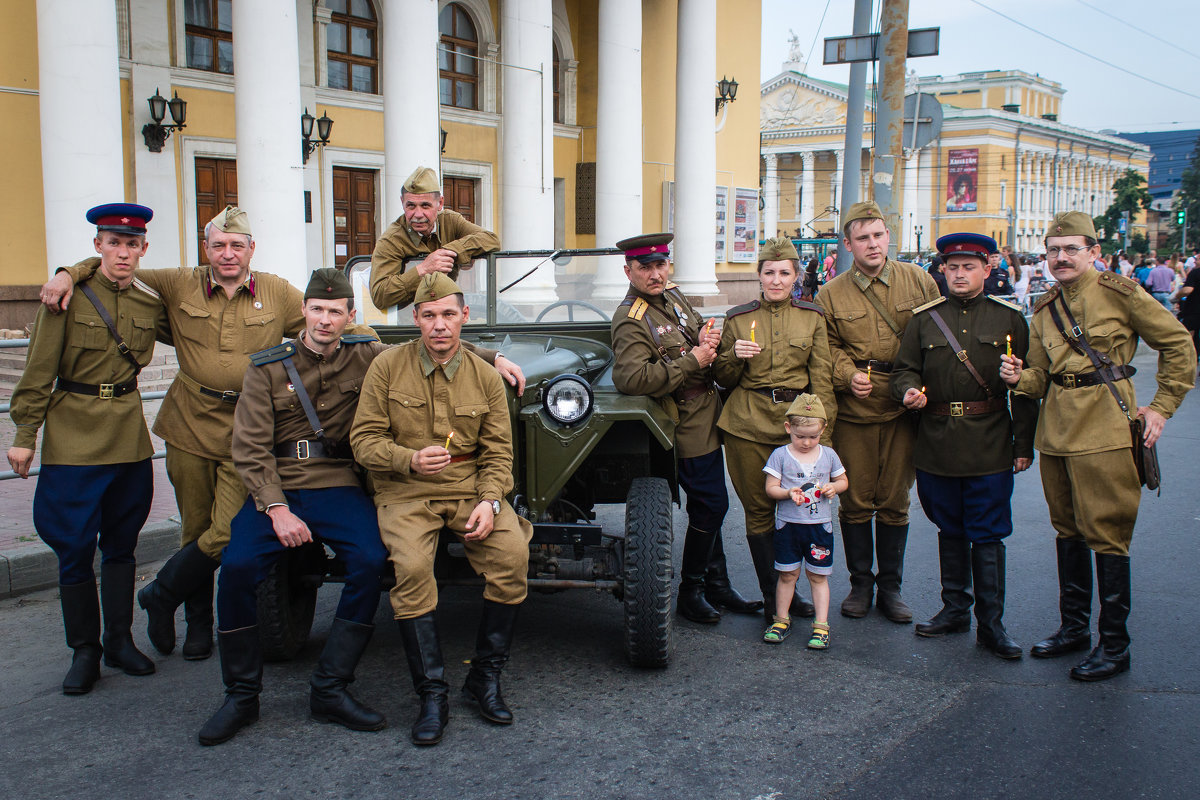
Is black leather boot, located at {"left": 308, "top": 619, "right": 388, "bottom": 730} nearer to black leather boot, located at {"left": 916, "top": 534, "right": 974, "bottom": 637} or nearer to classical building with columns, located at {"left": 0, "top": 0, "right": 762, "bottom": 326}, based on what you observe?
classical building with columns, located at {"left": 0, "top": 0, "right": 762, "bottom": 326}

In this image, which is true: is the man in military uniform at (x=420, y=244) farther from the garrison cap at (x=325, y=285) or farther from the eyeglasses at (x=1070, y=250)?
the eyeglasses at (x=1070, y=250)

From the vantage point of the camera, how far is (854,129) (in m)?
13.6

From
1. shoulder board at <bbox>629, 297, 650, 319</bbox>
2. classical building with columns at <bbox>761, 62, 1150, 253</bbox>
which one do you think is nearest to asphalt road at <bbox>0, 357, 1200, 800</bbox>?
shoulder board at <bbox>629, 297, 650, 319</bbox>

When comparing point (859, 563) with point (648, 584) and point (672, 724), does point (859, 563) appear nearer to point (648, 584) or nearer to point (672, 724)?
point (648, 584)

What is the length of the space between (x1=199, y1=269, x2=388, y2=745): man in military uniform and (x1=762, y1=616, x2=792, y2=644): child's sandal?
1837 millimetres

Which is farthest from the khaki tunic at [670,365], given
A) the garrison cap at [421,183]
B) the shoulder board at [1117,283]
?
the shoulder board at [1117,283]

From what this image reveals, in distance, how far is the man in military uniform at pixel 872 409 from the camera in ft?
16.7

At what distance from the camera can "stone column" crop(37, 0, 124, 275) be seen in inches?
436

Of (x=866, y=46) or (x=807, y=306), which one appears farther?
(x=866, y=46)

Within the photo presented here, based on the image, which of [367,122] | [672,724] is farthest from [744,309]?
[367,122]

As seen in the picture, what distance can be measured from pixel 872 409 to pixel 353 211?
14.9m

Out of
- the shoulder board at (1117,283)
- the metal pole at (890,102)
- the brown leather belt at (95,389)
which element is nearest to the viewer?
the brown leather belt at (95,389)

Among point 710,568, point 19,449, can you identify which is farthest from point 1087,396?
point 19,449

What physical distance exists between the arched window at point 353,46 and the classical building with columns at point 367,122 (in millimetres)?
34
